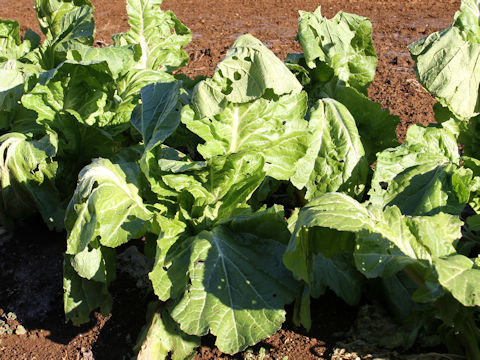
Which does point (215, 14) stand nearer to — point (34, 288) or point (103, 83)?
point (103, 83)

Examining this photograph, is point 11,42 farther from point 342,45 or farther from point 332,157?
point 332,157

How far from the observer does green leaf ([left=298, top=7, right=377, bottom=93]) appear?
13.4 ft

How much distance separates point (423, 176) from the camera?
3.57 meters

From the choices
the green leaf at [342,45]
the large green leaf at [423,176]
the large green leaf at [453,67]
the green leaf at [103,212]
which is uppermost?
the large green leaf at [453,67]

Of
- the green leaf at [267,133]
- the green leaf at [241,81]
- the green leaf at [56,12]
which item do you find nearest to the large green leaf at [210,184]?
the green leaf at [267,133]

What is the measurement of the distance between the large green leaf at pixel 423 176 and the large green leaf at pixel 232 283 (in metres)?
0.83

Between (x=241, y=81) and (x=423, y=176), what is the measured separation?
4.38ft

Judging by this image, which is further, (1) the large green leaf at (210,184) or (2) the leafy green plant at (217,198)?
(1) the large green leaf at (210,184)

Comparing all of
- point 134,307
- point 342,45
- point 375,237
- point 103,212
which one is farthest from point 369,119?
point 134,307

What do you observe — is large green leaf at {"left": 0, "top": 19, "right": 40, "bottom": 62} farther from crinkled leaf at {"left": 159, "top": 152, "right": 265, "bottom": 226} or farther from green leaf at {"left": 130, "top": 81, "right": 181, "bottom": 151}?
crinkled leaf at {"left": 159, "top": 152, "right": 265, "bottom": 226}

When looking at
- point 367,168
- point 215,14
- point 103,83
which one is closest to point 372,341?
Result: point 367,168

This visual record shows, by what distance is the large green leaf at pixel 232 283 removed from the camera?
116 inches

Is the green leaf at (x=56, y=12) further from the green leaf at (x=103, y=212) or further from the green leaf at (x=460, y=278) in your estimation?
the green leaf at (x=460, y=278)

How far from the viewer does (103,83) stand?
4.35 m
